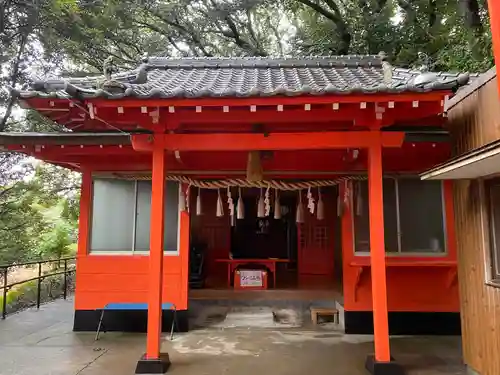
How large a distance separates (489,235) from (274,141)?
7.92 feet

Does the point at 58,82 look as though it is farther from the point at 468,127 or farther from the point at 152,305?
the point at 468,127

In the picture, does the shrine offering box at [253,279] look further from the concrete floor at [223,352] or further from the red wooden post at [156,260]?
the red wooden post at [156,260]

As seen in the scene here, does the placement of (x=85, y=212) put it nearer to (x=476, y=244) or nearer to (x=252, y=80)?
(x=252, y=80)

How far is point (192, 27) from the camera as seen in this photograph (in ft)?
42.9

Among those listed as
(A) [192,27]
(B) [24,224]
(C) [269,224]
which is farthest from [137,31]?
(C) [269,224]

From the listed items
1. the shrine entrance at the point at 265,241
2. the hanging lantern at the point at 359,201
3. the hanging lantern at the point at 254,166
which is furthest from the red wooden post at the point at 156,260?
the hanging lantern at the point at 359,201

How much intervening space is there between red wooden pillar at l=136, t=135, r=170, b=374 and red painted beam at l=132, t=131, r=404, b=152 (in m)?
0.18

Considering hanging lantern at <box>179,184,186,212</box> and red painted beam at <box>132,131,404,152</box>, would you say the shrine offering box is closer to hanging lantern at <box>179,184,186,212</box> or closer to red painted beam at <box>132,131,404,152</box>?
hanging lantern at <box>179,184,186,212</box>

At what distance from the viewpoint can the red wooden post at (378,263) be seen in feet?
12.7

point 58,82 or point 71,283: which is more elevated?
point 58,82

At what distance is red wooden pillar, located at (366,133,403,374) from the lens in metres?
3.88

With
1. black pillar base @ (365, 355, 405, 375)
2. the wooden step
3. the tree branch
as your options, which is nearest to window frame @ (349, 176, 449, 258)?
the wooden step

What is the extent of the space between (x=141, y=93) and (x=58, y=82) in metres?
0.74

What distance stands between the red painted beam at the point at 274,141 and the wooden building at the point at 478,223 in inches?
27.9
